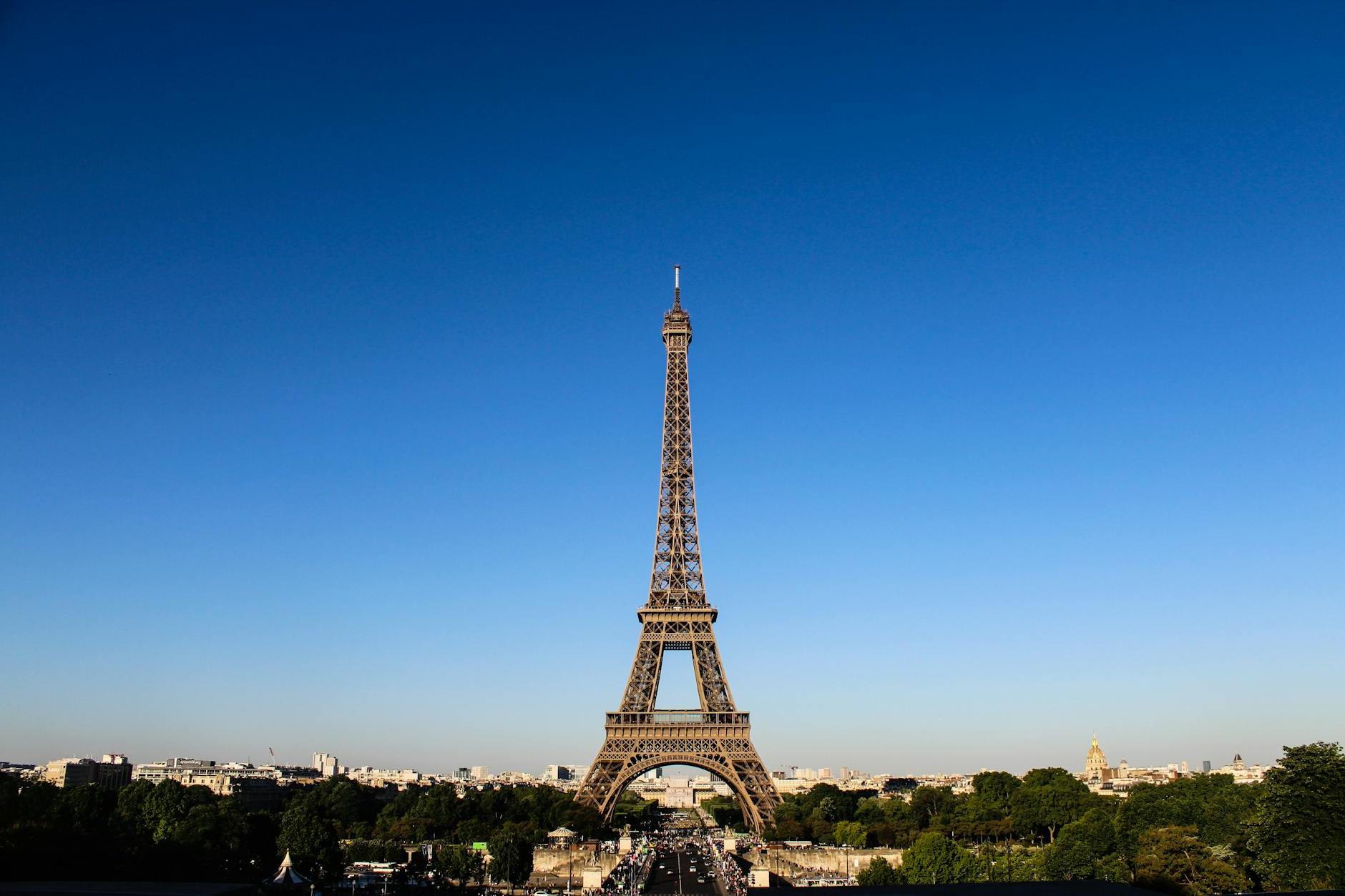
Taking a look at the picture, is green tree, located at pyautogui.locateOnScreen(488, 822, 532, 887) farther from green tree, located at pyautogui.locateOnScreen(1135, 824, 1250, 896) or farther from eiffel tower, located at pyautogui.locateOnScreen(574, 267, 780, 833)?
green tree, located at pyautogui.locateOnScreen(1135, 824, 1250, 896)

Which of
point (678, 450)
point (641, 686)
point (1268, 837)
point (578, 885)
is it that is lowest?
point (578, 885)

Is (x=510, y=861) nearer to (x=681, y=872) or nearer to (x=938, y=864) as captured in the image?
(x=681, y=872)

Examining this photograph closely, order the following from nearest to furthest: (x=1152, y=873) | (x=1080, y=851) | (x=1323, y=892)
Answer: (x=1323, y=892)
(x=1152, y=873)
(x=1080, y=851)

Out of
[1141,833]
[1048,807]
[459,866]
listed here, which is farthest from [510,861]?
[1048,807]

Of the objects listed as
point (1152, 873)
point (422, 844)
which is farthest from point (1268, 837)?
point (422, 844)

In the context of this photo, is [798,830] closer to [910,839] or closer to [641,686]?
[910,839]

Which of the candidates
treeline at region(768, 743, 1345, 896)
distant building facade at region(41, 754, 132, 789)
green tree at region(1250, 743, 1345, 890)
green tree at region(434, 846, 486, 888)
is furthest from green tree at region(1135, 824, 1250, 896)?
distant building facade at region(41, 754, 132, 789)

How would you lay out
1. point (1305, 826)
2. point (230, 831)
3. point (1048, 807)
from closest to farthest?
point (1305, 826)
point (230, 831)
point (1048, 807)
